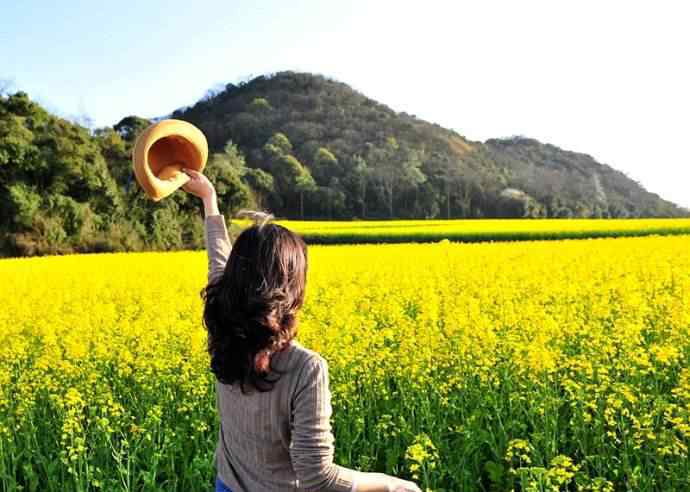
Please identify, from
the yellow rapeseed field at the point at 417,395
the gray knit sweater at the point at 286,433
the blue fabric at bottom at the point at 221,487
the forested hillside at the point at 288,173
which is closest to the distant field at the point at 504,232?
the forested hillside at the point at 288,173

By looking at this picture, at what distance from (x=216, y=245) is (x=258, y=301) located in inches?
28.8

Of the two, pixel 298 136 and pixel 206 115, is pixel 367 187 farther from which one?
pixel 206 115

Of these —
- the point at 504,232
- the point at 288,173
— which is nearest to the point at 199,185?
the point at 504,232

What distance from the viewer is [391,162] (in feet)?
247

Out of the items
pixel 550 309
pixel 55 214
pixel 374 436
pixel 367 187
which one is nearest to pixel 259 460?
pixel 374 436

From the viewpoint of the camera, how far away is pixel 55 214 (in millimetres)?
27328

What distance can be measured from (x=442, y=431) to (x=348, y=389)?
71cm

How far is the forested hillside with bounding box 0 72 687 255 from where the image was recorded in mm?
27703

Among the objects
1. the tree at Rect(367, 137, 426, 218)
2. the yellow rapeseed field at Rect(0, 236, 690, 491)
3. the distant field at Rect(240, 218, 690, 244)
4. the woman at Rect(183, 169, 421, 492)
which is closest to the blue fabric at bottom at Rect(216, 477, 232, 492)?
the woman at Rect(183, 169, 421, 492)

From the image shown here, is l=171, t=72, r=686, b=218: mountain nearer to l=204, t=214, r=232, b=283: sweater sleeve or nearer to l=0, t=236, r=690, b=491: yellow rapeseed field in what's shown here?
l=0, t=236, r=690, b=491: yellow rapeseed field

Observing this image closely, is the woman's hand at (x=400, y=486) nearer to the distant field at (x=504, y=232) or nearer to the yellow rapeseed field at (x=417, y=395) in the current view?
the yellow rapeseed field at (x=417, y=395)

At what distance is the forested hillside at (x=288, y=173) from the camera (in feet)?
90.9

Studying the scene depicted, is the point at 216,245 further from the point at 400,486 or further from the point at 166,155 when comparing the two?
the point at 400,486

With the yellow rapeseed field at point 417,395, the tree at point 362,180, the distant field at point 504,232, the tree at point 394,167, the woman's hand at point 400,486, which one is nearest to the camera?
the woman's hand at point 400,486
